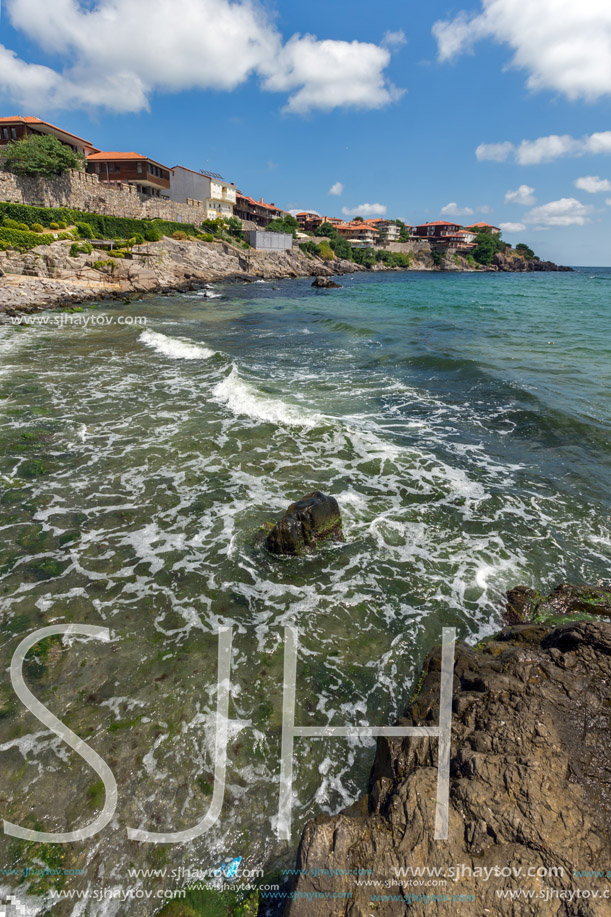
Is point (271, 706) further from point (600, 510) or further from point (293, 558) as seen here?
point (600, 510)

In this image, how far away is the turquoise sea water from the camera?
4387 millimetres

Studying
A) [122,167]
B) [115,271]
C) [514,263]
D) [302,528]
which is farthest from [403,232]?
[302,528]

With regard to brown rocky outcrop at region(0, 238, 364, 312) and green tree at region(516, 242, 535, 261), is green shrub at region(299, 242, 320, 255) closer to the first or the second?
brown rocky outcrop at region(0, 238, 364, 312)

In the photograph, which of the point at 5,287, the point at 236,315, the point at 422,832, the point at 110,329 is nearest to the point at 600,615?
the point at 422,832

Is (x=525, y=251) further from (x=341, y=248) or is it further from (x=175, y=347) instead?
(x=175, y=347)

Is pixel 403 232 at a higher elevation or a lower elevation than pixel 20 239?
higher

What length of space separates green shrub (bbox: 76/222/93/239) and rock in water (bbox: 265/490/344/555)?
2174 inches

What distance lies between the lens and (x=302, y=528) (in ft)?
24.9

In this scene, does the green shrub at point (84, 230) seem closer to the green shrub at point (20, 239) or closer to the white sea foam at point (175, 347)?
the green shrub at point (20, 239)

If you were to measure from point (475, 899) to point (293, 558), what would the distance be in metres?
5.14

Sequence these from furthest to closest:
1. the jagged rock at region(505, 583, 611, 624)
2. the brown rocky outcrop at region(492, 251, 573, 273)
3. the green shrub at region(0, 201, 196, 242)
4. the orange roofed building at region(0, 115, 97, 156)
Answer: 1. the brown rocky outcrop at region(492, 251, 573, 273)
2. the orange roofed building at region(0, 115, 97, 156)
3. the green shrub at region(0, 201, 196, 242)
4. the jagged rock at region(505, 583, 611, 624)

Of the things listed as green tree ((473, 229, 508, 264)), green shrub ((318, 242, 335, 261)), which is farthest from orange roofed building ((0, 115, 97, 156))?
green tree ((473, 229, 508, 264))

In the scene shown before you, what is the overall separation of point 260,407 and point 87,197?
204 feet

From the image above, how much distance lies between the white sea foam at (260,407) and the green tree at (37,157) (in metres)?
53.1
